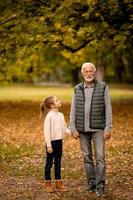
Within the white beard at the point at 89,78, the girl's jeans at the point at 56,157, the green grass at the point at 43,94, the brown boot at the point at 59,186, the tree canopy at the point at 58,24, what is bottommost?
the green grass at the point at 43,94

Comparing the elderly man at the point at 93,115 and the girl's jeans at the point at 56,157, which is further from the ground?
the elderly man at the point at 93,115

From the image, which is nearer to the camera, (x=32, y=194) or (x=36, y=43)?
(x=32, y=194)

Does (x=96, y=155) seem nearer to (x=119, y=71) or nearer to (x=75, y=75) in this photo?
(x=119, y=71)

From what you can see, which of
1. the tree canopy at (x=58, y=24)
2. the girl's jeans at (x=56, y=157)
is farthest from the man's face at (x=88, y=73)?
the tree canopy at (x=58, y=24)

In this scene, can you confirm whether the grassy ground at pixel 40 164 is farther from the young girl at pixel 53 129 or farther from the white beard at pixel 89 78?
the white beard at pixel 89 78

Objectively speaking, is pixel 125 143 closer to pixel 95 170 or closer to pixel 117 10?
pixel 95 170

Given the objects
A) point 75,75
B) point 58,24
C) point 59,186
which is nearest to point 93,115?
point 59,186

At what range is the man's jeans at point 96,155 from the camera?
8.93m

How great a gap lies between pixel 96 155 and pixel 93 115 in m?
0.68

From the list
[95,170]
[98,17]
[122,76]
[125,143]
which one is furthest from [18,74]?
[95,170]

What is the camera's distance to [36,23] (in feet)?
75.4

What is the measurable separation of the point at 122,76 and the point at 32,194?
5832cm

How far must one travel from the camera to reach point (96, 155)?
9023 mm

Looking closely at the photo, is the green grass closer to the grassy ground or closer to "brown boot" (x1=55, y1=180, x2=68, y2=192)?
the grassy ground
